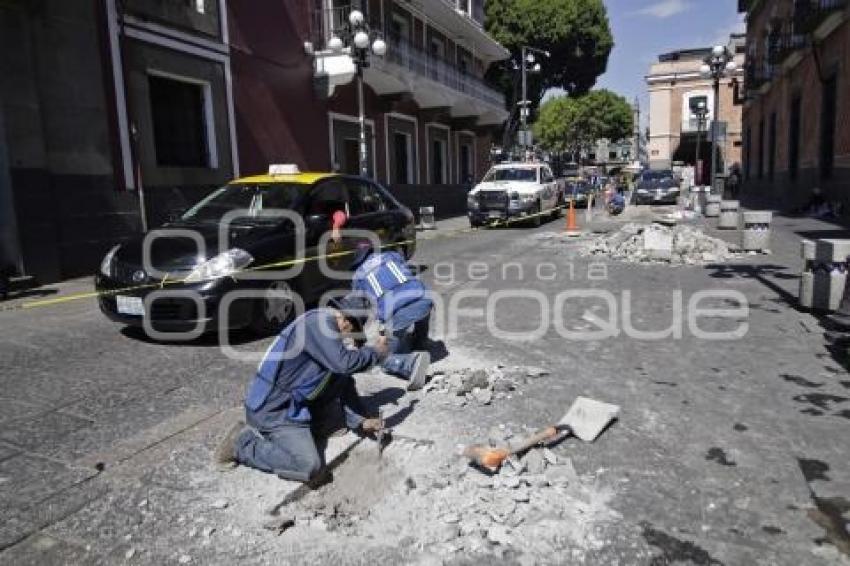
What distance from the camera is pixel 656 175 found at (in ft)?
93.3

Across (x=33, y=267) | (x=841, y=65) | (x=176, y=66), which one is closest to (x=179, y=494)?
(x=33, y=267)

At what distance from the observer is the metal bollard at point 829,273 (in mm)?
6824

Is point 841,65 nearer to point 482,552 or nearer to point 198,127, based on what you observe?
point 198,127

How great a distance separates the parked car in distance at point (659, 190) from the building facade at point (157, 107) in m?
11.5

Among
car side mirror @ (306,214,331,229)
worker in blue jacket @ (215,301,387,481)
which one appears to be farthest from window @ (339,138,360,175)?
worker in blue jacket @ (215,301,387,481)

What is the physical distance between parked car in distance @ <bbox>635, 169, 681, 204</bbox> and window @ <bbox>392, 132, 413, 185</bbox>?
10774 mm

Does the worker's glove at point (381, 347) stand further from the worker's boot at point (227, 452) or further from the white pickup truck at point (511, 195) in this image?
the white pickup truck at point (511, 195)

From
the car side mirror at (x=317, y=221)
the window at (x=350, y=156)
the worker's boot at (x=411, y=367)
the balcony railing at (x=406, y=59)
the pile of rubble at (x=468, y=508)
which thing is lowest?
the pile of rubble at (x=468, y=508)

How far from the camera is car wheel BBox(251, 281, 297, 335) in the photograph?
618 centimetres

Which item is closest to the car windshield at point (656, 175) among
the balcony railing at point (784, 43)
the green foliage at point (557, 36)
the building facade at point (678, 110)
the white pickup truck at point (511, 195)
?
the balcony railing at point (784, 43)

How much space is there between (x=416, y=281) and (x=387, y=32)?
756 inches

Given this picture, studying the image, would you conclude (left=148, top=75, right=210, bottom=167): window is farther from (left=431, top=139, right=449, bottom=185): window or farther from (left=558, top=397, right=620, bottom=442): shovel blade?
(left=431, top=139, right=449, bottom=185): window

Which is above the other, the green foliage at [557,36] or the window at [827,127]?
the green foliage at [557,36]

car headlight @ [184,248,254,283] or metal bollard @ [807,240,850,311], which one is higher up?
car headlight @ [184,248,254,283]
